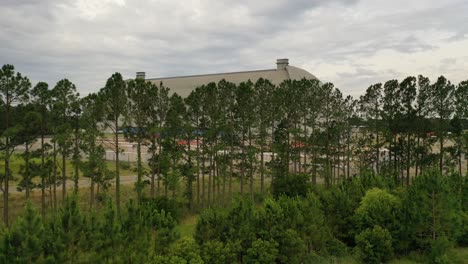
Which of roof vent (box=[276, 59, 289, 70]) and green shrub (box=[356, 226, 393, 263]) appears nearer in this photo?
green shrub (box=[356, 226, 393, 263])

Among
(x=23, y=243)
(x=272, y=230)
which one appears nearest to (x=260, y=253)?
(x=272, y=230)

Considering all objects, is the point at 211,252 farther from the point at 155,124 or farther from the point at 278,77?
the point at 278,77

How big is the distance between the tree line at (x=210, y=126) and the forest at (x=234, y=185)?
0.16 meters

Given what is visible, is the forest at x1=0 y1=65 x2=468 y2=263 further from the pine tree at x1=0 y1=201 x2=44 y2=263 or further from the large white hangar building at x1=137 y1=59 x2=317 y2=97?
→ the large white hangar building at x1=137 y1=59 x2=317 y2=97

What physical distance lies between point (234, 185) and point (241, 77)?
38.5 meters

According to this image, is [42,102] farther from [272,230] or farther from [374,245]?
[374,245]

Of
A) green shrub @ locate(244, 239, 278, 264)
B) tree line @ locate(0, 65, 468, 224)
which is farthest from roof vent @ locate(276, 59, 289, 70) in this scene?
green shrub @ locate(244, 239, 278, 264)

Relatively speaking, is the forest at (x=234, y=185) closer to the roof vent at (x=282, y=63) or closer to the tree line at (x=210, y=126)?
the tree line at (x=210, y=126)

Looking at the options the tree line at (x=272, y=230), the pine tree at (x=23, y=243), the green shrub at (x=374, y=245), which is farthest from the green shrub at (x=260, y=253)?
the pine tree at (x=23, y=243)

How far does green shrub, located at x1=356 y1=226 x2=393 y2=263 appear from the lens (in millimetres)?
29406

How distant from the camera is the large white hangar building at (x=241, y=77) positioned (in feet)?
295

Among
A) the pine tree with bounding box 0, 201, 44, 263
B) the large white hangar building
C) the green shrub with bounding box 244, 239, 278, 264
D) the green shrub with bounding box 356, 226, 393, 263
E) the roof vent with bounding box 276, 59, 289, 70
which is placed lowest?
the green shrub with bounding box 356, 226, 393, 263

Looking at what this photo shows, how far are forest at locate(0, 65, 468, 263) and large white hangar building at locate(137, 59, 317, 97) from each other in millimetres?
33051

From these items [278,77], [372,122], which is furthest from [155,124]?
[278,77]
